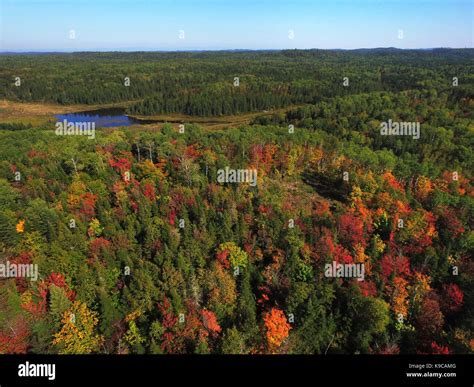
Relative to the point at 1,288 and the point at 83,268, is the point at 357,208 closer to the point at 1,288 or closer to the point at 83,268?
the point at 83,268

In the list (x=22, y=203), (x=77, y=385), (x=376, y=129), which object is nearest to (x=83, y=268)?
(x=22, y=203)

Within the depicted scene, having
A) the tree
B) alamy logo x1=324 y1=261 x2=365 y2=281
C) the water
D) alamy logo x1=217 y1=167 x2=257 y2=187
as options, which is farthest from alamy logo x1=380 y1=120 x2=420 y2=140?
the water

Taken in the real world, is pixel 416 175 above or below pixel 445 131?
below

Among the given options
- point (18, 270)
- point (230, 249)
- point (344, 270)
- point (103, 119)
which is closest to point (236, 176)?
point (230, 249)

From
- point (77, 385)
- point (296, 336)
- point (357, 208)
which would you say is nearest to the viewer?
point (77, 385)

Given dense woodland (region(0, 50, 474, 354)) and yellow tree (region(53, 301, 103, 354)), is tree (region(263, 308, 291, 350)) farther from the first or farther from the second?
yellow tree (region(53, 301, 103, 354))

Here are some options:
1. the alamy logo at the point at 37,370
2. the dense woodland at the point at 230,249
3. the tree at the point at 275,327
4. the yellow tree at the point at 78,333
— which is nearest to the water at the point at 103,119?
the dense woodland at the point at 230,249
